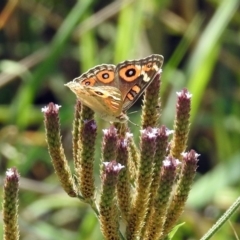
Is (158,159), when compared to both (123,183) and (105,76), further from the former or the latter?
(105,76)

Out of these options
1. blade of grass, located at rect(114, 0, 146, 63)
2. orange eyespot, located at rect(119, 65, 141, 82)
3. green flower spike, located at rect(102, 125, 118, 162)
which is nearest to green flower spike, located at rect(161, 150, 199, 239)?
green flower spike, located at rect(102, 125, 118, 162)

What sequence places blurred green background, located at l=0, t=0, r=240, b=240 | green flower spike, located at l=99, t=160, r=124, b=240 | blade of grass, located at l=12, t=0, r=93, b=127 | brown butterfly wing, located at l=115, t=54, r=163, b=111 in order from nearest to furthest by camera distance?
green flower spike, located at l=99, t=160, r=124, b=240 < brown butterfly wing, located at l=115, t=54, r=163, b=111 < blade of grass, located at l=12, t=0, r=93, b=127 < blurred green background, located at l=0, t=0, r=240, b=240

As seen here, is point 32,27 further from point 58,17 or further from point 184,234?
point 184,234

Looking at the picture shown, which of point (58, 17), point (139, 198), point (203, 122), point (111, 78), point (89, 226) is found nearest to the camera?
point (139, 198)

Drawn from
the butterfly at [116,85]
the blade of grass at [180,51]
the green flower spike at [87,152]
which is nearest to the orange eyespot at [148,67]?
the butterfly at [116,85]

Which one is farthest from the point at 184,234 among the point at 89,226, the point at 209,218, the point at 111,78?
the point at 111,78

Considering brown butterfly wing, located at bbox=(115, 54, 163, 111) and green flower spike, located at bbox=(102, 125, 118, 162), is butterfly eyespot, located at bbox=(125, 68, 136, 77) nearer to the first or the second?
brown butterfly wing, located at bbox=(115, 54, 163, 111)

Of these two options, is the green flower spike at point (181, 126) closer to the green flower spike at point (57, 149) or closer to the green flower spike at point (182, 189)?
the green flower spike at point (182, 189)
